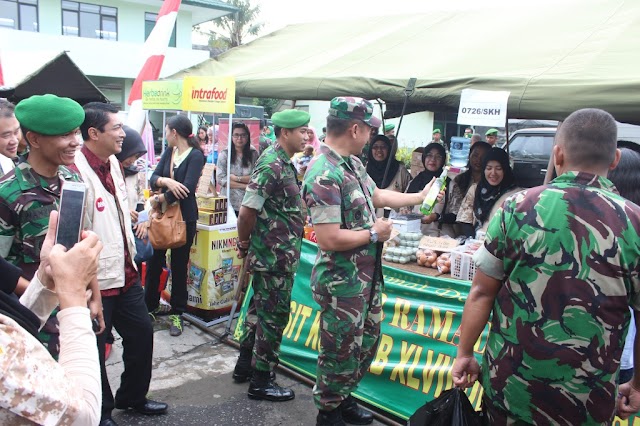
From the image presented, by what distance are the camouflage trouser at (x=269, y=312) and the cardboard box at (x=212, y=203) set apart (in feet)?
5.68

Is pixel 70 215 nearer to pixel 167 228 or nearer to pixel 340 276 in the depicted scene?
pixel 340 276

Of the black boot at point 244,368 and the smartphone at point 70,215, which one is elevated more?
the smartphone at point 70,215

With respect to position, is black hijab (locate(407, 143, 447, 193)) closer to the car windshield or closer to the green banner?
the green banner

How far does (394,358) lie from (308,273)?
1.10 meters

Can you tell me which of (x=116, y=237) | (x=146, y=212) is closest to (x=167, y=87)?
(x=146, y=212)

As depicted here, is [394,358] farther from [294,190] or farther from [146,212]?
[146,212]

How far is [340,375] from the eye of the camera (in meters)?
3.01

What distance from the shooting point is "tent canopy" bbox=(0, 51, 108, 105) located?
18.6ft

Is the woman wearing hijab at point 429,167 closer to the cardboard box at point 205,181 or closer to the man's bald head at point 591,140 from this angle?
the cardboard box at point 205,181

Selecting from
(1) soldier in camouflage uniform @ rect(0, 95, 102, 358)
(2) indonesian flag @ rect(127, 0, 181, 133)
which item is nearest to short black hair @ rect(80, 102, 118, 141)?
(1) soldier in camouflage uniform @ rect(0, 95, 102, 358)

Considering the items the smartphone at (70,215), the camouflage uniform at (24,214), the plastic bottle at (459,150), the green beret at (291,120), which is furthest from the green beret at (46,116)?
the plastic bottle at (459,150)

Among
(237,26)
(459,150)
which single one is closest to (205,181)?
(459,150)

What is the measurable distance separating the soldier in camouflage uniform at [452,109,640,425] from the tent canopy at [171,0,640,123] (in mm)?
1957

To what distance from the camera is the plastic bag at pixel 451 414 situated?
90.1 inches
